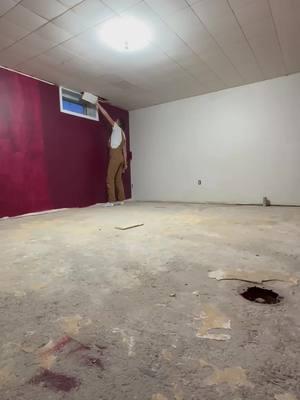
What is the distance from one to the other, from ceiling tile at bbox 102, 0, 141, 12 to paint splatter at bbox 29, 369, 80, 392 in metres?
3.15

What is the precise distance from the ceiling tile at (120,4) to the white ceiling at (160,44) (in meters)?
0.01

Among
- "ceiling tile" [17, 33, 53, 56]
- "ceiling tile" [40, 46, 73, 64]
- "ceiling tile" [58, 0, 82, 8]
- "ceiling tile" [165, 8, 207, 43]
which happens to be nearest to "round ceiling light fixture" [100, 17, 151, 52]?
"ceiling tile" [165, 8, 207, 43]

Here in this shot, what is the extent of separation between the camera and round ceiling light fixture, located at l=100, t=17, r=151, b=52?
306 centimetres

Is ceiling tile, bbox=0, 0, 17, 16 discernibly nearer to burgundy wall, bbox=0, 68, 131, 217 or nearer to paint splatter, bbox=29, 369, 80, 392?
burgundy wall, bbox=0, 68, 131, 217

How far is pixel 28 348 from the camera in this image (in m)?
0.95

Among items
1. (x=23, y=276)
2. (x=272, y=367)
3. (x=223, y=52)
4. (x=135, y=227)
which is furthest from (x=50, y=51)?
(x=272, y=367)

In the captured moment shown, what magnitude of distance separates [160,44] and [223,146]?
2721mm

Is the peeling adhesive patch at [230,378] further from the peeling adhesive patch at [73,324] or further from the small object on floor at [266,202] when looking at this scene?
the small object on floor at [266,202]

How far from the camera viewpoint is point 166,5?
2.76 metres

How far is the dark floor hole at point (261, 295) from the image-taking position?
1.27 metres

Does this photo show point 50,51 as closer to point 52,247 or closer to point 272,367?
point 52,247

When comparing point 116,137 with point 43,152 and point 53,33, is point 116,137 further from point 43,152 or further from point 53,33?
point 53,33

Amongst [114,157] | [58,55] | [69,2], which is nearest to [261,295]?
[69,2]

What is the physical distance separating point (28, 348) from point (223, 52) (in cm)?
429
